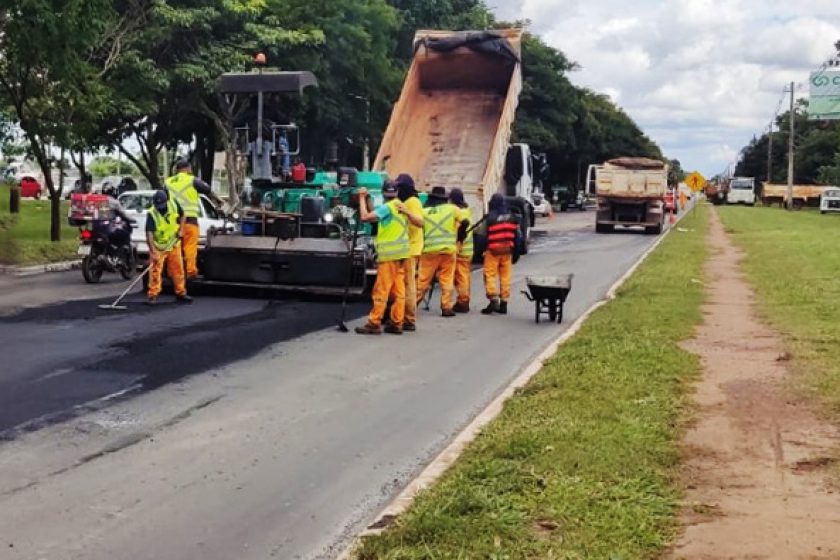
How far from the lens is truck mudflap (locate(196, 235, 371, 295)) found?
46.1ft

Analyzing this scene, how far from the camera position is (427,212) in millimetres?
13445

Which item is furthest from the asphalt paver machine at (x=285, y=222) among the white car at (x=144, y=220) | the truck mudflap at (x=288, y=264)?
the white car at (x=144, y=220)

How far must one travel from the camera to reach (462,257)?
14164mm

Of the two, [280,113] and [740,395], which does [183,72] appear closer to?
[280,113]

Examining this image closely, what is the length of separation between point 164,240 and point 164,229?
5.9 inches

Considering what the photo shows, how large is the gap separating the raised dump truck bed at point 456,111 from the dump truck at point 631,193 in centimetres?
1473

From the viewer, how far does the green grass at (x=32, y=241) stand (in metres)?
20.4

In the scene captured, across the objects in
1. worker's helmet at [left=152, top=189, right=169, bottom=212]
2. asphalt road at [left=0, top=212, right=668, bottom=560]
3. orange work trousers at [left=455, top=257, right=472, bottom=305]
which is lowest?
asphalt road at [left=0, top=212, right=668, bottom=560]

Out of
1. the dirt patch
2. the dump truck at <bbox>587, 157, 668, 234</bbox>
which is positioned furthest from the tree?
the dump truck at <bbox>587, 157, 668, 234</bbox>

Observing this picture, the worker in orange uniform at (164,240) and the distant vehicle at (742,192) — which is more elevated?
the distant vehicle at (742,192)

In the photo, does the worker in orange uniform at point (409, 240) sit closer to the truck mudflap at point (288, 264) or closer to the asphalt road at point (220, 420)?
the asphalt road at point (220, 420)

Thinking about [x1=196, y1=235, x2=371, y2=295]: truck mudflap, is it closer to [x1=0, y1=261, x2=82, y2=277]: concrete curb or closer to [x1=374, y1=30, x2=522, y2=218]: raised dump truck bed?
[x1=0, y1=261, x2=82, y2=277]: concrete curb

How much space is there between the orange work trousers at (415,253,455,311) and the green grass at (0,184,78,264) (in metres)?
9.54

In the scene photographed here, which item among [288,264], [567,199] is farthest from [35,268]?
[567,199]
